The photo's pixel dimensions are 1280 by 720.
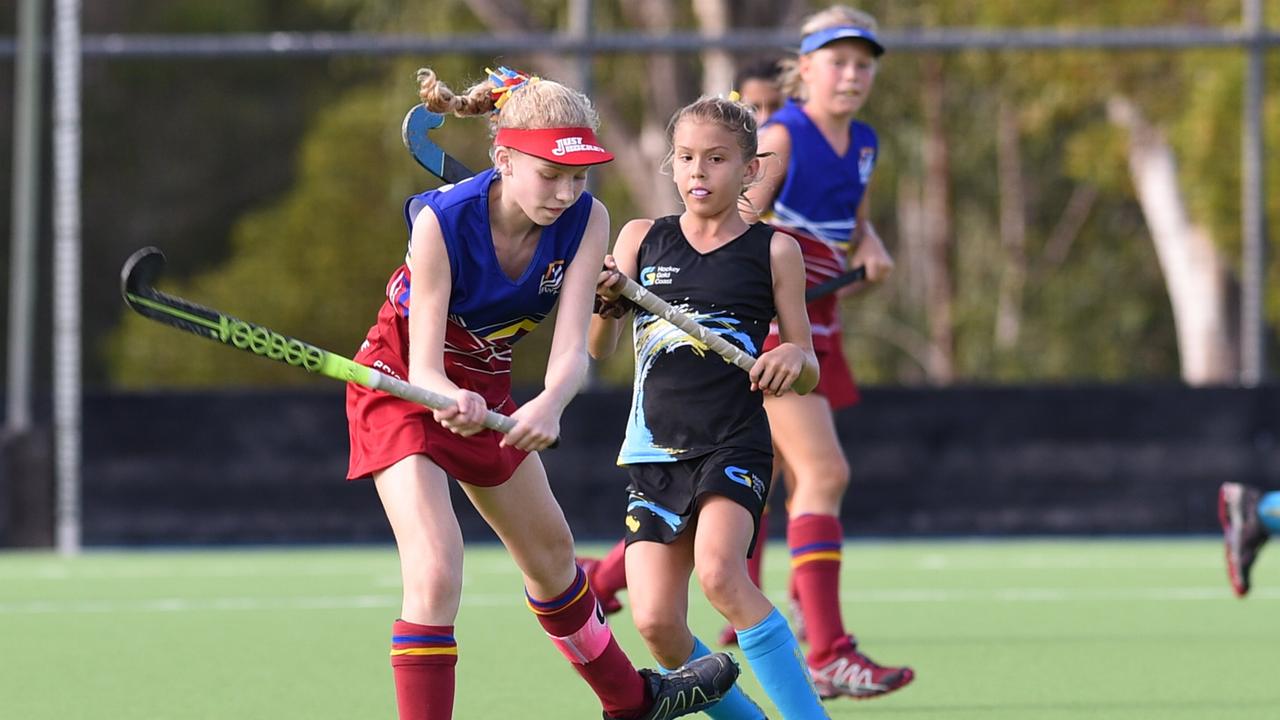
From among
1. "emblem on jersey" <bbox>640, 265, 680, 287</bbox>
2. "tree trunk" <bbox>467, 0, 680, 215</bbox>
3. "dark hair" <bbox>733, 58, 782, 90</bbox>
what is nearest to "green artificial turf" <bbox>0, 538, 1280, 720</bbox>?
"emblem on jersey" <bbox>640, 265, 680, 287</bbox>

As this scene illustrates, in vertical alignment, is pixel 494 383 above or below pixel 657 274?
below

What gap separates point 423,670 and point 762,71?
3.52 m

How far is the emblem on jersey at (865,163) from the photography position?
277 inches

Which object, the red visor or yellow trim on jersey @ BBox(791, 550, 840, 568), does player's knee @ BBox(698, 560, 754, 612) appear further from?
yellow trim on jersey @ BBox(791, 550, 840, 568)

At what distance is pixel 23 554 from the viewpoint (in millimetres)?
10945

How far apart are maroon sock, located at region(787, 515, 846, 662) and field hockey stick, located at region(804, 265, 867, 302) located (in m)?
0.69

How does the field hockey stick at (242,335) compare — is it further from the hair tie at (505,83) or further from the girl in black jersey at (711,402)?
the hair tie at (505,83)

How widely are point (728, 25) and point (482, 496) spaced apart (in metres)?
14.4

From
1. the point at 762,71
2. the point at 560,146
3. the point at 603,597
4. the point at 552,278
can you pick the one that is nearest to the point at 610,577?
the point at 603,597

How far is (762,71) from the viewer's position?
769 cm

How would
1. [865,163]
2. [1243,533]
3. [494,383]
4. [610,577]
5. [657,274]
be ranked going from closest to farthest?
[494,383]
[657,274]
[865,163]
[610,577]
[1243,533]

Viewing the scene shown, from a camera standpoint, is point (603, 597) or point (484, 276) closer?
point (484, 276)

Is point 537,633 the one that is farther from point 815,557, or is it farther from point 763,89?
point 763,89

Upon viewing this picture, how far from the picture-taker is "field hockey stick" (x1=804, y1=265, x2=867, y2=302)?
22.2 ft
